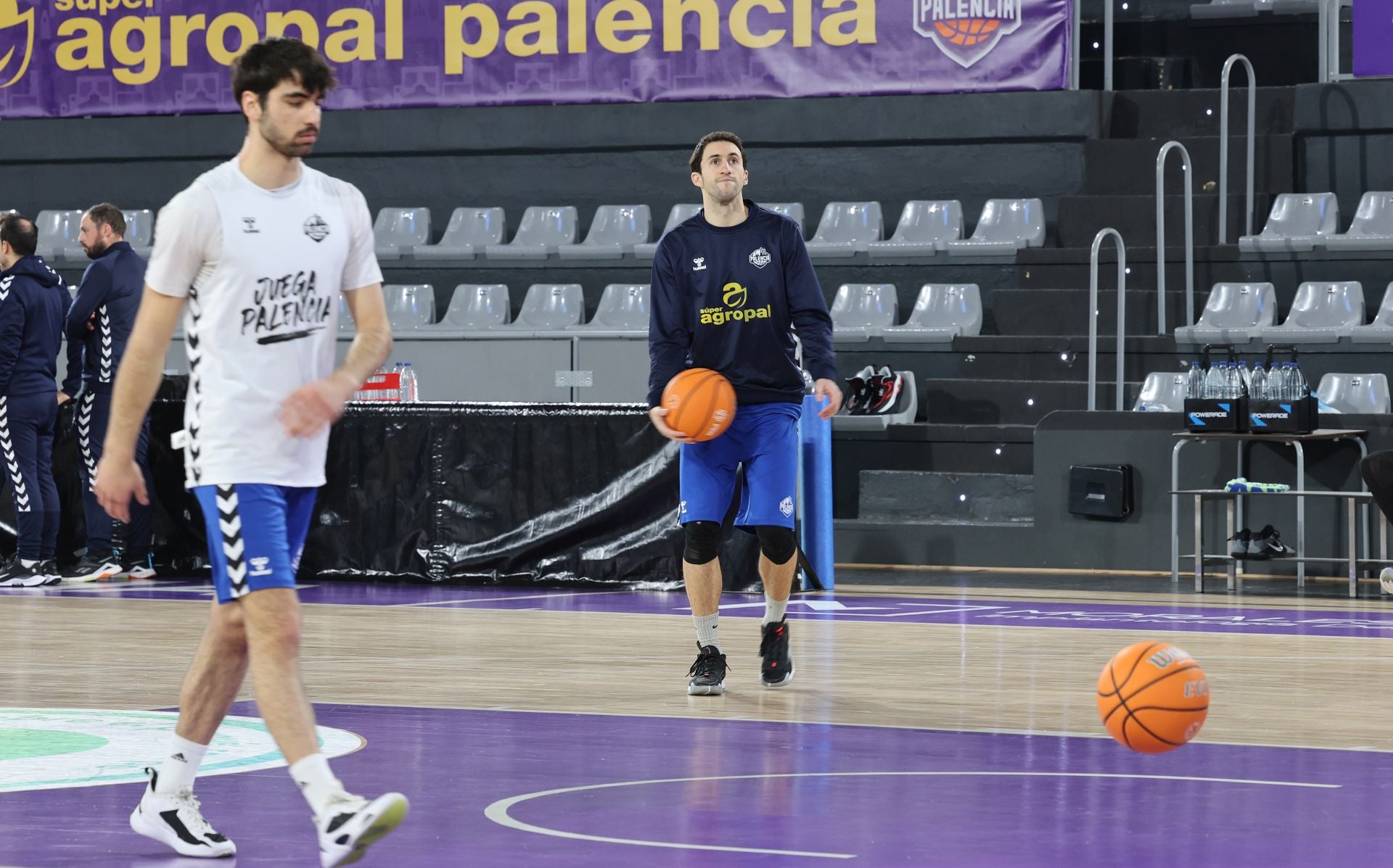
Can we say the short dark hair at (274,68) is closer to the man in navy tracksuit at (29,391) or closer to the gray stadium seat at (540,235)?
the man in navy tracksuit at (29,391)

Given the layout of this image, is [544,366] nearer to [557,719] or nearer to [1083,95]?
[1083,95]

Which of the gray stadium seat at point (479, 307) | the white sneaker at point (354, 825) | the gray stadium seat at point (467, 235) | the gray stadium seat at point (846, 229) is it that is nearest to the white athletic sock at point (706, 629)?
the white sneaker at point (354, 825)

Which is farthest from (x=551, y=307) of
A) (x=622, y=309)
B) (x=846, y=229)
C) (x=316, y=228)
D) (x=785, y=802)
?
(x=316, y=228)

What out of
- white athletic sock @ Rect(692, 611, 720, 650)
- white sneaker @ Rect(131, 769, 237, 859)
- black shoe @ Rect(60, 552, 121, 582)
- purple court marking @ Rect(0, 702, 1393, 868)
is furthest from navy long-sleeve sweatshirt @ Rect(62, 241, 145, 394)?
white sneaker @ Rect(131, 769, 237, 859)

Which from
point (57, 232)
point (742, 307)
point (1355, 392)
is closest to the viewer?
point (742, 307)

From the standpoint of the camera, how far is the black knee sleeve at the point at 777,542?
676cm

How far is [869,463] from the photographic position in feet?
45.1

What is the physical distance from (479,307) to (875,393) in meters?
3.82

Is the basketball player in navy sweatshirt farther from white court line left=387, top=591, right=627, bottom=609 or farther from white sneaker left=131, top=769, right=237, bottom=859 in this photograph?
white court line left=387, top=591, right=627, bottom=609

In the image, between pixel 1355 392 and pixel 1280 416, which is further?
pixel 1355 392

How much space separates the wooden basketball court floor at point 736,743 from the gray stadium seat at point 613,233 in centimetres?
649

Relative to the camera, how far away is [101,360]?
36.3ft

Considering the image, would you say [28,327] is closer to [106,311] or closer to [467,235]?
[106,311]

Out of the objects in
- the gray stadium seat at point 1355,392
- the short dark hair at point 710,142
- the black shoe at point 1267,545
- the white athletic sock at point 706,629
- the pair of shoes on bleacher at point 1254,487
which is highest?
the short dark hair at point 710,142
